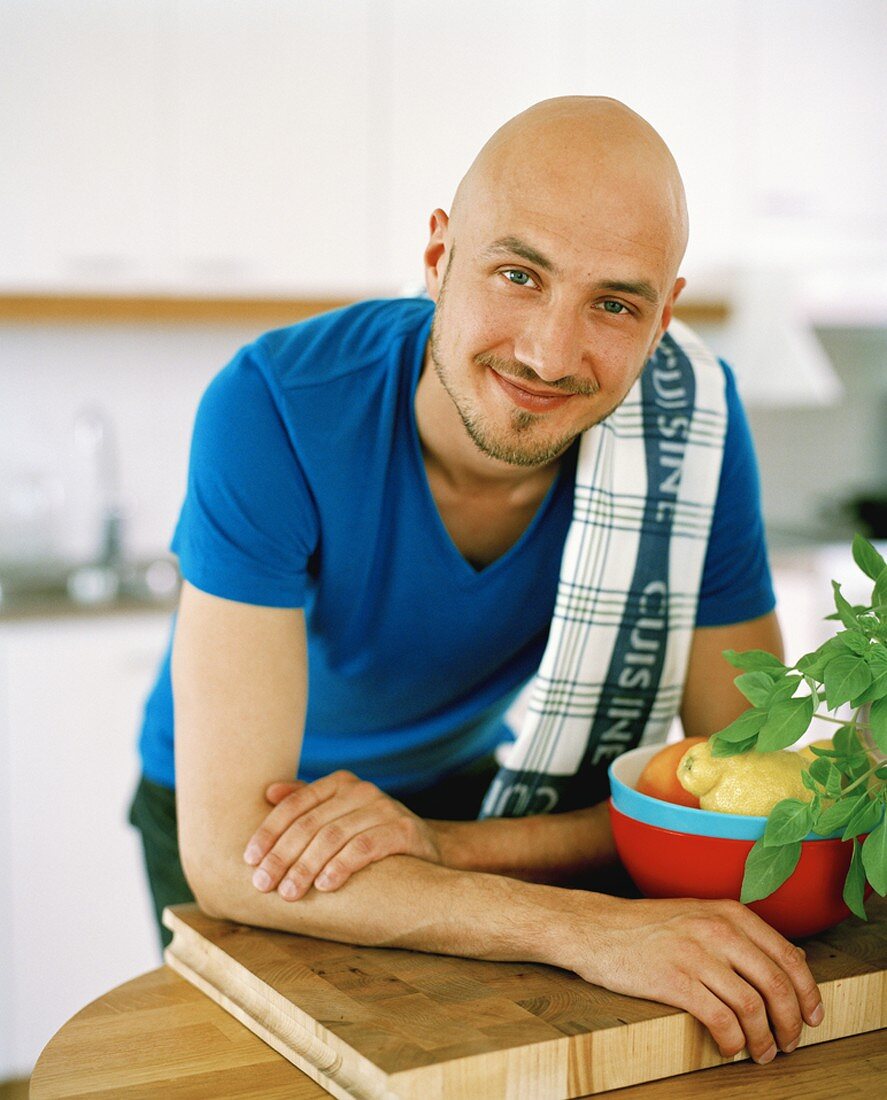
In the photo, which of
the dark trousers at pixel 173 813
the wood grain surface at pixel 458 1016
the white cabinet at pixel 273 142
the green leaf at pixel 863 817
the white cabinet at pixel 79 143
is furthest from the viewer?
the white cabinet at pixel 273 142

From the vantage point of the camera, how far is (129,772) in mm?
2766

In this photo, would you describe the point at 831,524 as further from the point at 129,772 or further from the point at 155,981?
the point at 155,981

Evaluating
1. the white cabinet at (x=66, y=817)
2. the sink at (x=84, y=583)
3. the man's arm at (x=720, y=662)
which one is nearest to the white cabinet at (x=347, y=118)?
the sink at (x=84, y=583)

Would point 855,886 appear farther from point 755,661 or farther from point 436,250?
point 436,250

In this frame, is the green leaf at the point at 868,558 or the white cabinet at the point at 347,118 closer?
the green leaf at the point at 868,558

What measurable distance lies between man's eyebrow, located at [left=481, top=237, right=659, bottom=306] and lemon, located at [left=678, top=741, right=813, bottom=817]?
0.37m

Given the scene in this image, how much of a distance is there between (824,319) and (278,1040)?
11.0 ft

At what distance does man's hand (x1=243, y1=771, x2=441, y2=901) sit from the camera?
1.07 metres

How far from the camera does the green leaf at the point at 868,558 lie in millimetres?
977

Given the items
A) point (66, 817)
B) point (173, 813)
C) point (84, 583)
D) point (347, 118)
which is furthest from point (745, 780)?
point (347, 118)

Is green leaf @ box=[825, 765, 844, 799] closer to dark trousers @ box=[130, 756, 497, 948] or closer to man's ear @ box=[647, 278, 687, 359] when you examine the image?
man's ear @ box=[647, 278, 687, 359]

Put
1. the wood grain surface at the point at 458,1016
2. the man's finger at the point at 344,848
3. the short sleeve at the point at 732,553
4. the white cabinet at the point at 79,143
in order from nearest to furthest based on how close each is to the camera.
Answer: the wood grain surface at the point at 458,1016, the man's finger at the point at 344,848, the short sleeve at the point at 732,553, the white cabinet at the point at 79,143

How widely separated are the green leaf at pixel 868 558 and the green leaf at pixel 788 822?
0.17m

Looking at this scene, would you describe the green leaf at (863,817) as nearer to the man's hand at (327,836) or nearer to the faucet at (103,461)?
the man's hand at (327,836)
